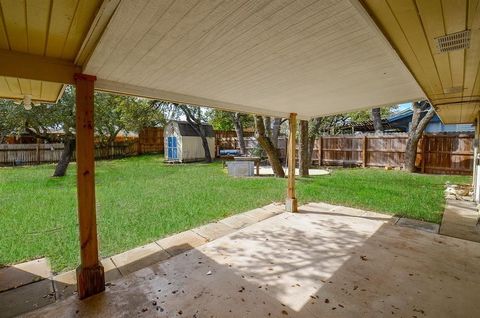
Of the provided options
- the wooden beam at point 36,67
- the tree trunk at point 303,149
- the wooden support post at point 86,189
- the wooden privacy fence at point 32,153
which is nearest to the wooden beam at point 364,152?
the tree trunk at point 303,149

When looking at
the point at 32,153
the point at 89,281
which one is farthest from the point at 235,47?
the point at 32,153

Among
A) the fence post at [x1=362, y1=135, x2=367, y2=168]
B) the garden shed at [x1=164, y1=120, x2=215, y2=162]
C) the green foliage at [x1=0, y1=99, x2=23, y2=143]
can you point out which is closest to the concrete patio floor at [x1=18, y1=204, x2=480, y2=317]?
the fence post at [x1=362, y1=135, x2=367, y2=168]

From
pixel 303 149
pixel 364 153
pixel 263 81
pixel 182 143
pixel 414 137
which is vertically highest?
pixel 263 81

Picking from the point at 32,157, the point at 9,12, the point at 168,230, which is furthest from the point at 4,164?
the point at 9,12

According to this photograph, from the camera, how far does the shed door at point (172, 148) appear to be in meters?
16.7

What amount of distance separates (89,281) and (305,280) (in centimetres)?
224

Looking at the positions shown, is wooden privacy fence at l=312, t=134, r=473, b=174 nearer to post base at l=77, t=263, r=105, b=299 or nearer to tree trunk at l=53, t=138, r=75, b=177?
tree trunk at l=53, t=138, r=75, b=177

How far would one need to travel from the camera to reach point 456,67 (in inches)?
104

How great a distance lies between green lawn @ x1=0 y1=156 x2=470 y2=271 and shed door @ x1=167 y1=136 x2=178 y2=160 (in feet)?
23.2

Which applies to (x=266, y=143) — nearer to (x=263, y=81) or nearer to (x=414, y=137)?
(x=263, y=81)

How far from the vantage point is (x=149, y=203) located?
6.04 metres

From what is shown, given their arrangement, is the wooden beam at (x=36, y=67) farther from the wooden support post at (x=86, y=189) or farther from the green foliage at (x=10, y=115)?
the green foliage at (x=10, y=115)

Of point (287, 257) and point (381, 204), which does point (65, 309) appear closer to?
point (287, 257)

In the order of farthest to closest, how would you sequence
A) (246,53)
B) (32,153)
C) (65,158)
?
(32,153) → (65,158) → (246,53)
